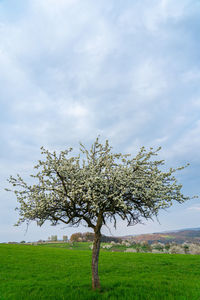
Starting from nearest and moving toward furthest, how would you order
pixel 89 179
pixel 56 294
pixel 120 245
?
pixel 89 179
pixel 56 294
pixel 120 245

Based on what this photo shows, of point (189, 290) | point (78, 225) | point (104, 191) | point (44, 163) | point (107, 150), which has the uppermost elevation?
point (107, 150)

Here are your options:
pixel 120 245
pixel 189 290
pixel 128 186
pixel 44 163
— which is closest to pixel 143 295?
pixel 189 290

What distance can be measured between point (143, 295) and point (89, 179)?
848 centimetres

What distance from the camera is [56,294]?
14.2 metres

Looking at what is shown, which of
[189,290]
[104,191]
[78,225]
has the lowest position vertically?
[189,290]

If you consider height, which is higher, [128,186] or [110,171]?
[110,171]

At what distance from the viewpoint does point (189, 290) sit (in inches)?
585

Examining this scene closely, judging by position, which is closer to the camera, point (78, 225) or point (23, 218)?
point (23, 218)

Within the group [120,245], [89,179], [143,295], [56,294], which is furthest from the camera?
[120,245]

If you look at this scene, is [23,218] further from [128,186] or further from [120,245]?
[120,245]

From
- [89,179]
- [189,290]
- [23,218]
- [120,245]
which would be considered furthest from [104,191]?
[120,245]

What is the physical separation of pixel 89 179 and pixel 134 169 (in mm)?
3375

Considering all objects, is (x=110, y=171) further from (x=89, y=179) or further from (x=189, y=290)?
(x=189, y=290)

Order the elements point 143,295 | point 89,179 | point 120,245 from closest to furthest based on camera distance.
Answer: point 89,179 < point 143,295 < point 120,245
